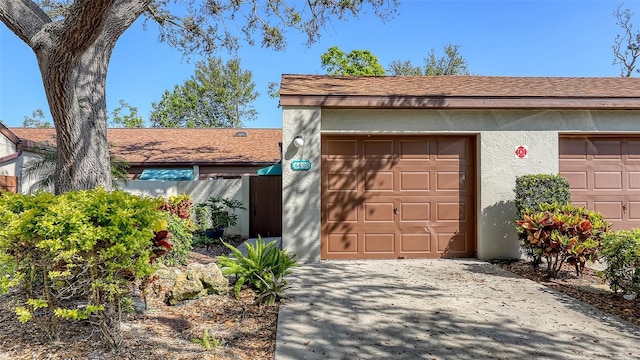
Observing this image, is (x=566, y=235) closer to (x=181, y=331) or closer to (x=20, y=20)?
(x=181, y=331)

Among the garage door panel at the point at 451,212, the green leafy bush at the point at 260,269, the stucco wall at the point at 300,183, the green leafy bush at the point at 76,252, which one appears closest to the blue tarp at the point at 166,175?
the stucco wall at the point at 300,183

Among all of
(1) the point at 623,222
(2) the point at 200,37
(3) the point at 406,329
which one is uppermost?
(2) the point at 200,37

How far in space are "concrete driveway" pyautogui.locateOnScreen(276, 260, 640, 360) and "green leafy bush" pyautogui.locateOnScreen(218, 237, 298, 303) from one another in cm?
32

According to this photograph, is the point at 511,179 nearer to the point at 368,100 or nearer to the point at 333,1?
the point at 368,100

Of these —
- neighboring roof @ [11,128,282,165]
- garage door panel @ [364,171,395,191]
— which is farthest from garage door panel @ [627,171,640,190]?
neighboring roof @ [11,128,282,165]

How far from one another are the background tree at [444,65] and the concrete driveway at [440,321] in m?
26.4

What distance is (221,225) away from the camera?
393 inches

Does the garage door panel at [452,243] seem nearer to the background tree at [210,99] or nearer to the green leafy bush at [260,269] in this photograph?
the green leafy bush at [260,269]

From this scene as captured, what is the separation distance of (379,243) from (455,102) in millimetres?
3199

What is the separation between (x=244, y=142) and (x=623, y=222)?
584 inches

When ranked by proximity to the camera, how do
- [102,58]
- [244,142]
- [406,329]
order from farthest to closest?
[244,142]
[102,58]
[406,329]

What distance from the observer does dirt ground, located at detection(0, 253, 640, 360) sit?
303 cm

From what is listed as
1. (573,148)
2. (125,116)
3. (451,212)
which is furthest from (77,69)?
(125,116)

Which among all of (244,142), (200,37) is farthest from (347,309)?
(244,142)
